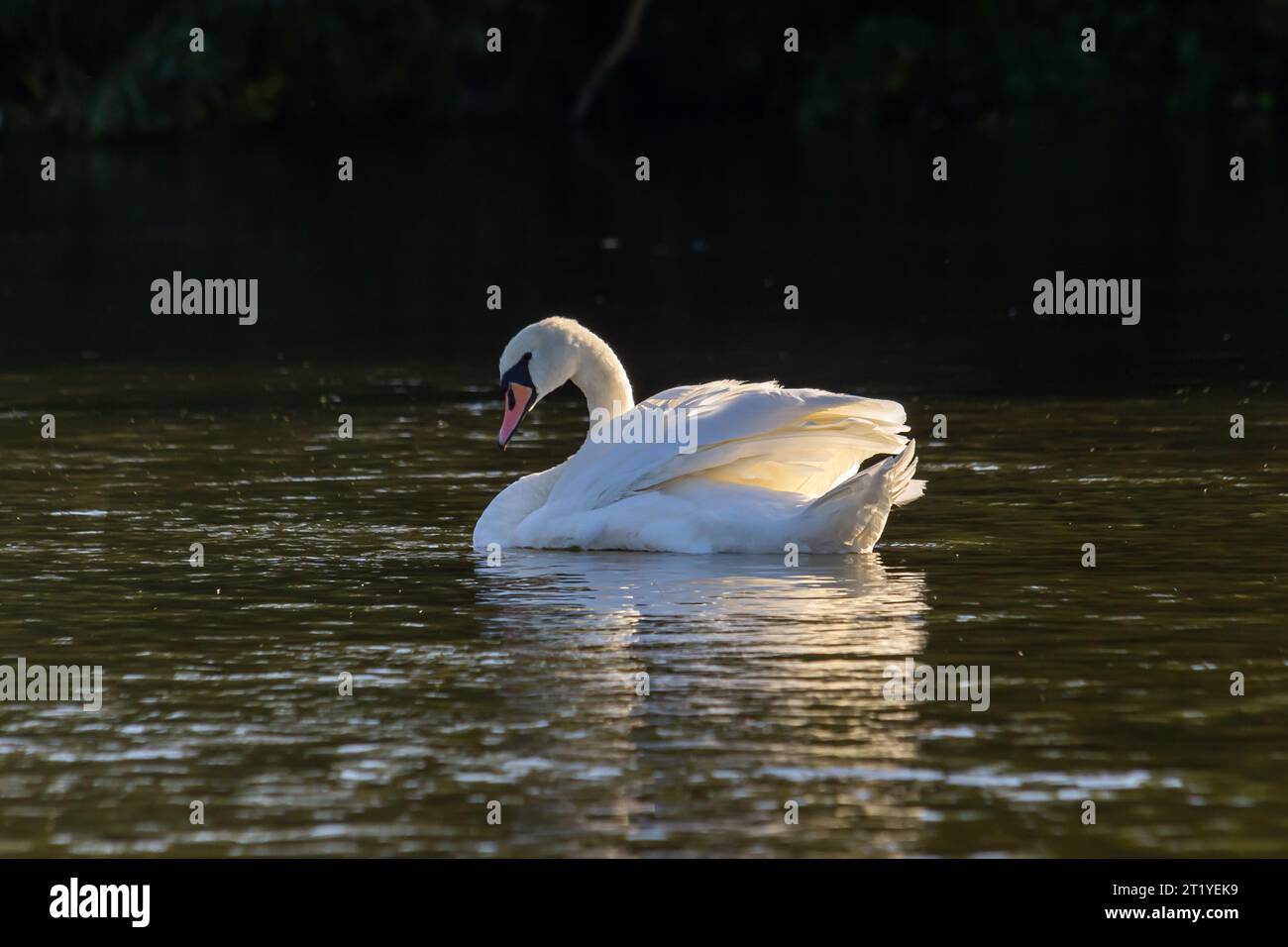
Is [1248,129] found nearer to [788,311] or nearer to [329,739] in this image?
[788,311]

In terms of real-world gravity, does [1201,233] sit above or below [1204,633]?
above

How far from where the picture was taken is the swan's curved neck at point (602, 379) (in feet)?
44.2

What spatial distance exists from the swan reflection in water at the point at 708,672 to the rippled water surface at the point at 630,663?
22 mm

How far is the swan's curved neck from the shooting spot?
44.2ft

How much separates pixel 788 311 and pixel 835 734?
16.3 meters

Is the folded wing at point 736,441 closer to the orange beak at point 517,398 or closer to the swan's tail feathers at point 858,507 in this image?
the swan's tail feathers at point 858,507

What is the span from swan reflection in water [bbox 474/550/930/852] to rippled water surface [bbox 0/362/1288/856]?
2 centimetres

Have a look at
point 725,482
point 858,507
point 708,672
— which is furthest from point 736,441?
point 708,672

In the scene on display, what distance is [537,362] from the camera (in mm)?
13484

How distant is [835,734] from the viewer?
29.8 ft

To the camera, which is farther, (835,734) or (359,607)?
(359,607)

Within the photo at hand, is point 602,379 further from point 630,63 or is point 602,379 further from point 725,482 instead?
point 630,63
